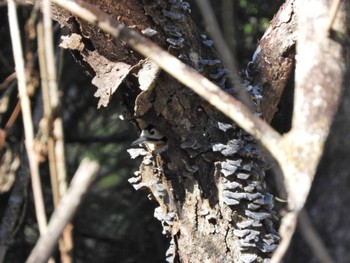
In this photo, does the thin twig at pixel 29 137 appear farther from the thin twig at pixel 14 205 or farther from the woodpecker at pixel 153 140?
the thin twig at pixel 14 205

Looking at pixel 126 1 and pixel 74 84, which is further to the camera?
pixel 74 84

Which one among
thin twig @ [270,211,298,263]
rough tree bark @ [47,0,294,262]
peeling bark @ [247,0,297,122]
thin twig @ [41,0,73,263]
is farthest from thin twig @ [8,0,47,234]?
peeling bark @ [247,0,297,122]

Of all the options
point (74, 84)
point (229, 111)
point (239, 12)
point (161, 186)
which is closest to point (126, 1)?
point (161, 186)

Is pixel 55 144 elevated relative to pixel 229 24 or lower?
elevated

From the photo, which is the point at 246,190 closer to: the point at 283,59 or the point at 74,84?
the point at 283,59

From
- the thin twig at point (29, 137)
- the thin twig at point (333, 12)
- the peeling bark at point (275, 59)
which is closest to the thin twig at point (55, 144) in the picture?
the thin twig at point (29, 137)

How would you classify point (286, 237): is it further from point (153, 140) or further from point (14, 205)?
point (14, 205)

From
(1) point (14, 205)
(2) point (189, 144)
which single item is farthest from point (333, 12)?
(1) point (14, 205)
